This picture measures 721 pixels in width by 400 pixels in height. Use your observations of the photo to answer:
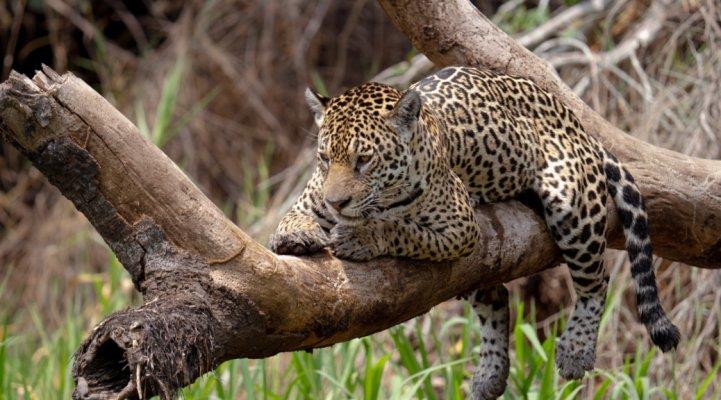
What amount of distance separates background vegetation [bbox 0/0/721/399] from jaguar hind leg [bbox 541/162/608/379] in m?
0.23

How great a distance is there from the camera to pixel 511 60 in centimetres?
588

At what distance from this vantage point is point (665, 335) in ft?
17.3

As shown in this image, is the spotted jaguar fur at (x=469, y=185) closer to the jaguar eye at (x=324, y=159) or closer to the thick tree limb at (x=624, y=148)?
the jaguar eye at (x=324, y=159)

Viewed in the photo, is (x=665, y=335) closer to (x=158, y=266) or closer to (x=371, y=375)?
(x=371, y=375)

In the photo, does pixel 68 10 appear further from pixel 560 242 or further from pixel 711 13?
pixel 560 242

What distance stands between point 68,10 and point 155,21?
93cm

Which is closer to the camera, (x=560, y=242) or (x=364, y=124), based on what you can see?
(x=364, y=124)

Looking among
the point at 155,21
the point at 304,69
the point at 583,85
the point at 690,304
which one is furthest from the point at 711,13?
the point at 155,21

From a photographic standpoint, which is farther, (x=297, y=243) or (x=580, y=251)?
(x=580, y=251)

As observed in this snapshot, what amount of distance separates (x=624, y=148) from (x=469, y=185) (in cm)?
97

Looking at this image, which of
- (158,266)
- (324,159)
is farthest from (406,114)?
(158,266)

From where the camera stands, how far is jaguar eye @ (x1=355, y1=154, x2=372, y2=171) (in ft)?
15.0

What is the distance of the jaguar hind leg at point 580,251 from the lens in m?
5.21

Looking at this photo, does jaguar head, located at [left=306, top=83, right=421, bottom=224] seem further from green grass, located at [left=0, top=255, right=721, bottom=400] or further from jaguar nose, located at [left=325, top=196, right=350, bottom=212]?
green grass, located at [left=0, top=255, right=721, bottom=400]
